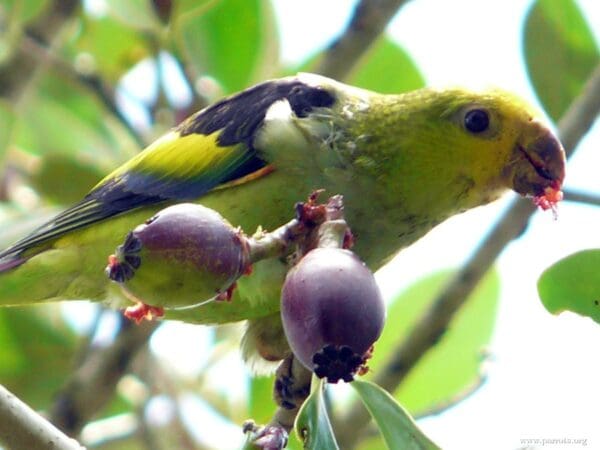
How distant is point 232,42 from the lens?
12.5 feet

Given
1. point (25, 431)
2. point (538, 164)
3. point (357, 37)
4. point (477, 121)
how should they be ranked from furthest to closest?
point (357, 37) < point (477, 121) < point (538, 164) < point (25, 431)

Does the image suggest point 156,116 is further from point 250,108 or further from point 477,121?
point 477,121

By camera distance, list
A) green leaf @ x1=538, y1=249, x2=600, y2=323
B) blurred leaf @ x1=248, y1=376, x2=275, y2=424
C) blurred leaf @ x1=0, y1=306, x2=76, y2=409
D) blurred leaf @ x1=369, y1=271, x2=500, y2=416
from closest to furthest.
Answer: green leaf @ x1=538, y1=249, x2=600, y2=323 → blurred leaf @ x1=248, y1=376, x2=275, y2=424 → blurred leaf @ x1=0, y1=306, x2=76, y2=409 → blurred leaf @ x1=369, y1=271, x2=500, y2=416

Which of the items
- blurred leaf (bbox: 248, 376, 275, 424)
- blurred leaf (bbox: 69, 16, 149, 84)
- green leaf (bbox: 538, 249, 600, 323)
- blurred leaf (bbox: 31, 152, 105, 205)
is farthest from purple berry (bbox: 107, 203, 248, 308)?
blurred leaf (bbox: 69, 16, 149, 84)

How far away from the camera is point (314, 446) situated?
1.75 metres

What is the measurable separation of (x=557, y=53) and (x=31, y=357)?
2111 millimetres

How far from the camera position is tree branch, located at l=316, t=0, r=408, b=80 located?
11.6ft

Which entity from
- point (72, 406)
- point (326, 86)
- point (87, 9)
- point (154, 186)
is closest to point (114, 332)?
point (72, 406)

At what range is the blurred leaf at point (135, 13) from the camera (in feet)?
11.2

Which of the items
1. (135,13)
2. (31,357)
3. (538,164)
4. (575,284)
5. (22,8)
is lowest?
(575,284)

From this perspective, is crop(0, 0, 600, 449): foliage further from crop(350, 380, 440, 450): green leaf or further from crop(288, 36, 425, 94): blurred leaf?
A: crop(350, 380, 440, 450): green leaf

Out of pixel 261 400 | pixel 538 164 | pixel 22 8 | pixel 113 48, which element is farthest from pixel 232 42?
pixel 538 164

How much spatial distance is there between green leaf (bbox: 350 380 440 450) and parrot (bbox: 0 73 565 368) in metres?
0.67

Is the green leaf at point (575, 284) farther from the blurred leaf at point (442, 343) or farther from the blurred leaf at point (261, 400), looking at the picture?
the blurred leaf at point (442, 343)
